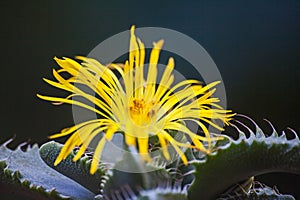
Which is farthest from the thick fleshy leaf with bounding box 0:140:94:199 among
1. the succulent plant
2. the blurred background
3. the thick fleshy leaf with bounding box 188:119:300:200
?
the blurred background

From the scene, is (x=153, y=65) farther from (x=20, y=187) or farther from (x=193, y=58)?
(x=193, y=58)

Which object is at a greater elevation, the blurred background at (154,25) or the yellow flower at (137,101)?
the yellow flower at (137,101)

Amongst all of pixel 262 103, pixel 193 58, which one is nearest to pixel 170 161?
pixel 193 58

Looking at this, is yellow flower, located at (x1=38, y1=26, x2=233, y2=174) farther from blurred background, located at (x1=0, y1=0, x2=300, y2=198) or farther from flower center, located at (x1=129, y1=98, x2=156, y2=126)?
blurred background, located at (x1=0, y1=0, x2=300, y2=198)

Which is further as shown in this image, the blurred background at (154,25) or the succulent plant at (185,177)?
the blurred background at (154,25)

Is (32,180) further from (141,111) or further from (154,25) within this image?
(154,25)

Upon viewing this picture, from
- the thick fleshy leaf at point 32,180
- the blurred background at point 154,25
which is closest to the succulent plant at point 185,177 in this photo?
the thick fleshy leaf at point 32,180

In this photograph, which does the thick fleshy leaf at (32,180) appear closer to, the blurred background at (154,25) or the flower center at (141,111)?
the flower center at (141,111)
